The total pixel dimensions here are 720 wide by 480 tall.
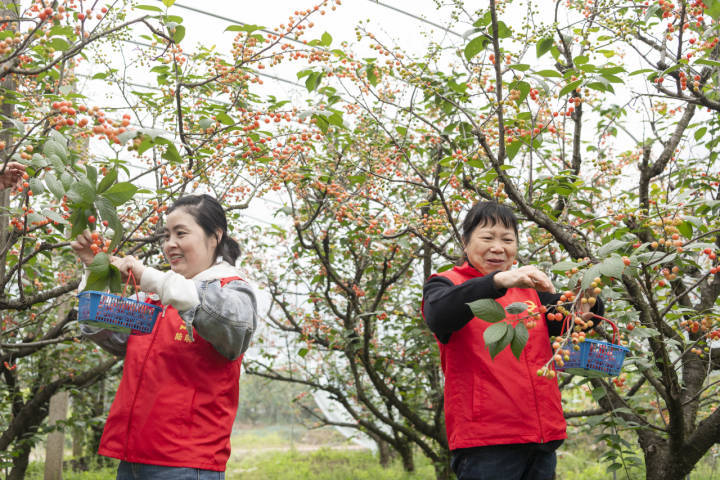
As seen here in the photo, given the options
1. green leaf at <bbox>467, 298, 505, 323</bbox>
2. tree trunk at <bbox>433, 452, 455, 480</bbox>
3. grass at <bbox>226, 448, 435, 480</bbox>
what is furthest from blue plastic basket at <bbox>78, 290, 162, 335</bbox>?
grass at <bbox>226, 448, 435, 480</bbox>

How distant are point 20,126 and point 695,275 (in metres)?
3.33

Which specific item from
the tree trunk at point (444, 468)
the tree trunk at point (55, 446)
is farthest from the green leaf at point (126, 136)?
the tree trunk at point (55, 446)

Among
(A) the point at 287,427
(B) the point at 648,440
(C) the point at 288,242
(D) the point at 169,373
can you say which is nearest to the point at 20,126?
(D) the point at 169,373

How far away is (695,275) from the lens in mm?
3311

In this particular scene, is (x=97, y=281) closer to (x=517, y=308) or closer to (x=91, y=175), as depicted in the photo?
(x=91, y=175)

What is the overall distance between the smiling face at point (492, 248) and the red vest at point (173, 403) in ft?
2.65

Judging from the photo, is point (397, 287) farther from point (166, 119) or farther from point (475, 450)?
point (475, 450)

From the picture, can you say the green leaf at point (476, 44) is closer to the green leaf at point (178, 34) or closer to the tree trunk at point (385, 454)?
the green leaf at point (178, 34)

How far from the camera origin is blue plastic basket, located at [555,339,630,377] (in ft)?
5.21

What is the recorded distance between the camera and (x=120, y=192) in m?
1.32

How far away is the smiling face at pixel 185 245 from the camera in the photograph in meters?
1.85

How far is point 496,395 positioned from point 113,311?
1.06 metres

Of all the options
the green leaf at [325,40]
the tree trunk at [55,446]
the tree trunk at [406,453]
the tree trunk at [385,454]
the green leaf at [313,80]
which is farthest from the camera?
the tree trunk at [385,454]

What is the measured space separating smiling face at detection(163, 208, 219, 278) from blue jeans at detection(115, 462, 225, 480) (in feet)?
1.86
